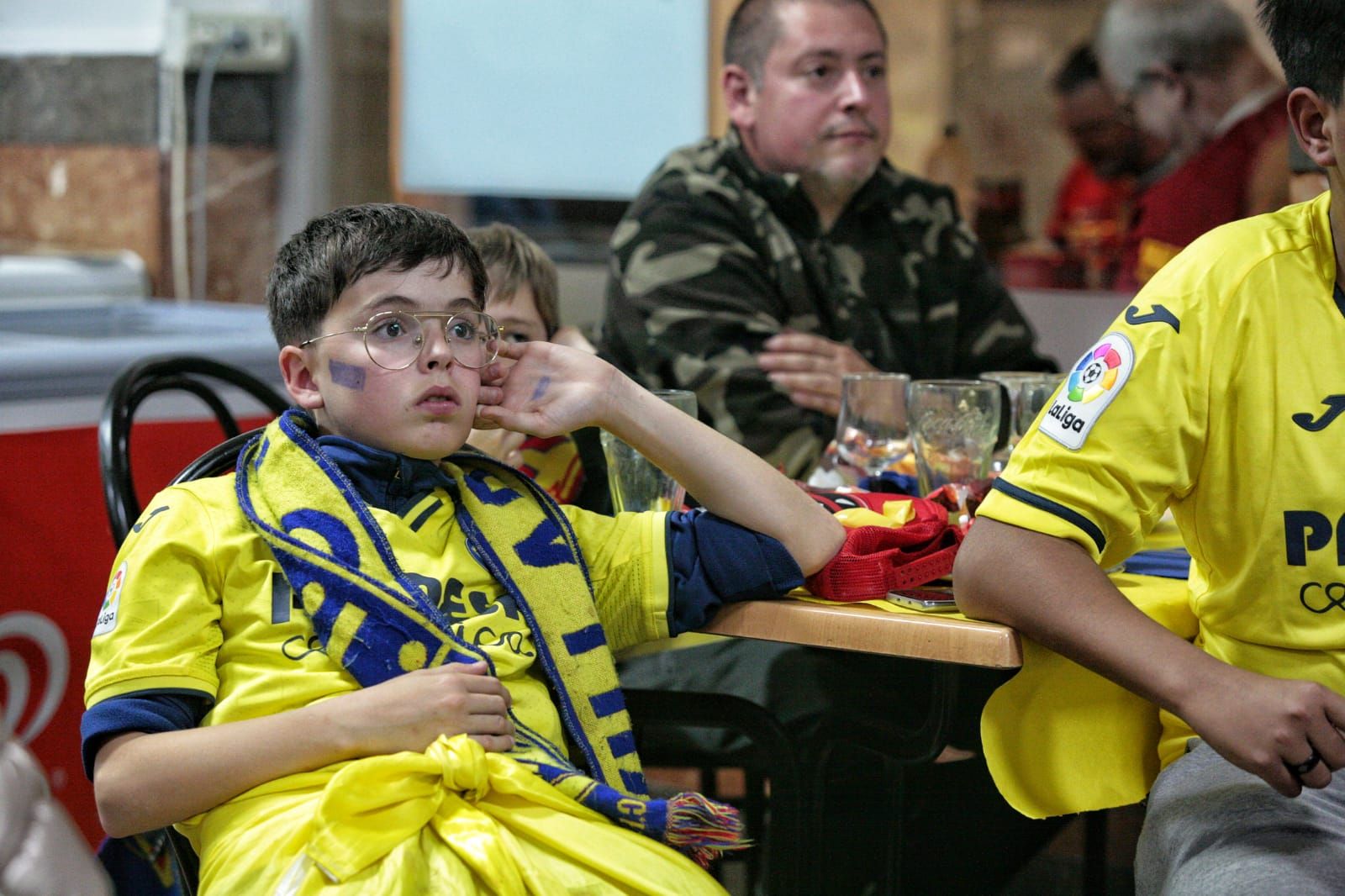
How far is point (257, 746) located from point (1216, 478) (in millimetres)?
864

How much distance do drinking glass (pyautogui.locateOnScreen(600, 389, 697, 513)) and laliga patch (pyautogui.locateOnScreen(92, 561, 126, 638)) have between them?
0.56 m

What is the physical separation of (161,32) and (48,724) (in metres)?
1.96

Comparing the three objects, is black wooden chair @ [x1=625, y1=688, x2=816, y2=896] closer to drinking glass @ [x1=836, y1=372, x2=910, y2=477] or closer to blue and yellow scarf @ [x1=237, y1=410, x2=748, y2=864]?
blue and yellow scarf @ [x1=237, y1=410, x2=748, y2=864]

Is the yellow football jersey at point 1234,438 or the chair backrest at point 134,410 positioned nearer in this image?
the yellow football jersey at point 1234,438

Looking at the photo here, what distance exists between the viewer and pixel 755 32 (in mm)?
2875

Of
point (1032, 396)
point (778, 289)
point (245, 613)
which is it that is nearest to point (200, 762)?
point (245, 613)

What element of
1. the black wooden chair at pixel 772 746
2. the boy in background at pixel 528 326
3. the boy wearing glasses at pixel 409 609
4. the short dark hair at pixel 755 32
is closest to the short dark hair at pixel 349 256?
the boy wearing glasses at pixel 409 609

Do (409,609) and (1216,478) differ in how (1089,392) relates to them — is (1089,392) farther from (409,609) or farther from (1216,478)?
(409,609)

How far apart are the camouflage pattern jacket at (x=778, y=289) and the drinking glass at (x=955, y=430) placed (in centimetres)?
69

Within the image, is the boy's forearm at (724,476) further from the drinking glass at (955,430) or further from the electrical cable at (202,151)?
the electrical cable at (202,151)

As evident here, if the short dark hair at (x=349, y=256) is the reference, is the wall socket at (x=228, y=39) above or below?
above

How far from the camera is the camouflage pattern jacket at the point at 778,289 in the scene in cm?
254

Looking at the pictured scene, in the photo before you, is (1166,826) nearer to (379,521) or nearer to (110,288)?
(379,521)

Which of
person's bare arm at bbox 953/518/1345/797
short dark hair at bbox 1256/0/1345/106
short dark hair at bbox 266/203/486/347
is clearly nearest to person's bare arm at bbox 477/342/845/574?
short dark hair at bbox 266/203/486/347
